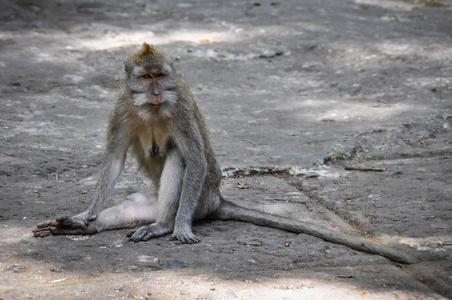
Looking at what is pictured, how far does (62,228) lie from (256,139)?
97.1 inches

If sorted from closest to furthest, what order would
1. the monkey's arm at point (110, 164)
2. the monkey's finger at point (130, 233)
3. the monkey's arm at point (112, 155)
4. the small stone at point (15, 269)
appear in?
1. the small stone at point (15, 269)
2. the monkey's finger at point (130, 233)
3. the monkey's arm at point (110, 164)
4. the monkey's arm at point (112, 155)

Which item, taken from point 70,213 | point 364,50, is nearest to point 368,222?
point 70,213

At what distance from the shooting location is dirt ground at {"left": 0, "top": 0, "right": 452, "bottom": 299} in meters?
3.08

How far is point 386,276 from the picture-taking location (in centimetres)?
306

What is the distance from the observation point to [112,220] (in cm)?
382

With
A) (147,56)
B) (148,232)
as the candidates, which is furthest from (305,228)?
(147,56)

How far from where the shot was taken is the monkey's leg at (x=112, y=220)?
356cm

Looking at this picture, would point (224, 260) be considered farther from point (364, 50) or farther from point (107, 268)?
point (364, 50)

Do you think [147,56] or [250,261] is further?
[147,56]

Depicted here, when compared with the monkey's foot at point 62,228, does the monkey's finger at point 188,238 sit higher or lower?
lower

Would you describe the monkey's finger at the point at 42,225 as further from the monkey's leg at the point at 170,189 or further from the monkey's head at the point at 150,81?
the monkey's head at the point at 150,81

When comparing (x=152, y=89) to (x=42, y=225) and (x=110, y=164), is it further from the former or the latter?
(x=42, y=225)

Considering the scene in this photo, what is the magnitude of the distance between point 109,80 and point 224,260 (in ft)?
13.6

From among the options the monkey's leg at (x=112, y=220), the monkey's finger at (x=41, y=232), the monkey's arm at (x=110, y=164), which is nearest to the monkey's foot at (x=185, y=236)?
the monkey's leg at (x=112, y=220)
